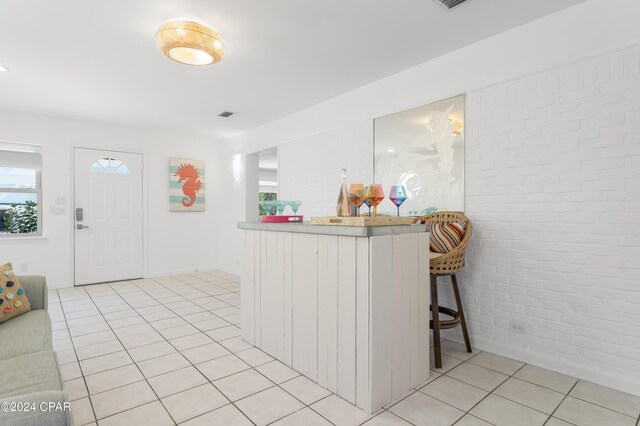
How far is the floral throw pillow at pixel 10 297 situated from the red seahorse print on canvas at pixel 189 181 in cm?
402

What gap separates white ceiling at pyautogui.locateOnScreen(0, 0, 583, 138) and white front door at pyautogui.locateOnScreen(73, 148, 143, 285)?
1.13 metres

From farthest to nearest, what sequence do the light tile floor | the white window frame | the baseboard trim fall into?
1. the white window frame
2. the baseboard trim
3. the light tile floor

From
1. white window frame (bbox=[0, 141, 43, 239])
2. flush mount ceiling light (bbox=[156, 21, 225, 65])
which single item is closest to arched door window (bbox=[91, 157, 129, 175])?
white window frame (bbox=[0, 141, 43, 239])

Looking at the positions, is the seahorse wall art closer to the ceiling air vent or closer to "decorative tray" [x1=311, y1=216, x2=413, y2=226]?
"decorative tray" [x1=311, y1=216, x2=413, y2=226]

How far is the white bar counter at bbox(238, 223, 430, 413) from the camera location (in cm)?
194

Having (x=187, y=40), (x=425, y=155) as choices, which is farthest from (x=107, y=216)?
(x=425, y=155)

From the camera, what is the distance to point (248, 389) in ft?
7.20

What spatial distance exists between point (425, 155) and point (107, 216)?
200 inches

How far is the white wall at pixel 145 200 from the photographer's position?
4927 mm

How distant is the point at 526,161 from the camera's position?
8.48 feet

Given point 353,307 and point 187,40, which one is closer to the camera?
point 353,307

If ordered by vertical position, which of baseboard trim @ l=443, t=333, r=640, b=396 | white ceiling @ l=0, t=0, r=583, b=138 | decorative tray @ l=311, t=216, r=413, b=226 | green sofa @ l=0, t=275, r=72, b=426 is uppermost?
white ceiling @ l=0, t=0, r=583, b=138

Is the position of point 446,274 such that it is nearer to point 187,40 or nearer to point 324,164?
point 324,164

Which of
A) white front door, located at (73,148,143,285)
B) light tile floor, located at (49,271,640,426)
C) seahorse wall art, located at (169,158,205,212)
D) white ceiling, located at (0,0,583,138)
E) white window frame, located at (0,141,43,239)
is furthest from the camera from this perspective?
seahorse wall art, located at (169,158,205,212)
